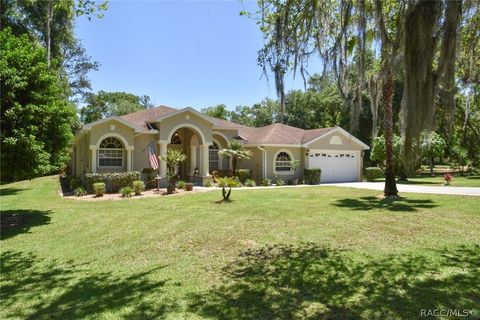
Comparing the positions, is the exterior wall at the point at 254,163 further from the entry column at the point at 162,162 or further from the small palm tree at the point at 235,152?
the entry column at the point at 162,162

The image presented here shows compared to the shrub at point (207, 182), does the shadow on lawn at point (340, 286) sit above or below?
below

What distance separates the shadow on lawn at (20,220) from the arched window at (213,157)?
1314 cm

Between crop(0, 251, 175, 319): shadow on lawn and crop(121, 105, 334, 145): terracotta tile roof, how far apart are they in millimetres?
15698

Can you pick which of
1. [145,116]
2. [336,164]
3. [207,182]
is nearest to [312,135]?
[336,164]

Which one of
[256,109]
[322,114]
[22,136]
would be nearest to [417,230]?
[22,136]

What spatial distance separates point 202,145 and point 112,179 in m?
6.13

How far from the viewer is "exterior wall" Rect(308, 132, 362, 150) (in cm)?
2569

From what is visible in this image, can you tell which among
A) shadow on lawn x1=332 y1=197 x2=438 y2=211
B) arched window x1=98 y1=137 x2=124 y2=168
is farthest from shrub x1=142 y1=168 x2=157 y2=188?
shadow on lawn x1=332 y1=197 x2=438 y2=211

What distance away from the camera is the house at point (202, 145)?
2023 cm

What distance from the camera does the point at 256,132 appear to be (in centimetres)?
2831

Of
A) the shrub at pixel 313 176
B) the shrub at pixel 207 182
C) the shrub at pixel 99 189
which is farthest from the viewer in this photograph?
the shrub at pixel 313 176

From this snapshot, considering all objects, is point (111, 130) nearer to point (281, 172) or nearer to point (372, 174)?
point (281, 172)

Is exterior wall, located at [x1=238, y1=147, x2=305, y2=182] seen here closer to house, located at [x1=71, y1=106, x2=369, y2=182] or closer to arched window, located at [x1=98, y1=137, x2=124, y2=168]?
house, located at [x1=71, y1=106, x2=369, y2=182]

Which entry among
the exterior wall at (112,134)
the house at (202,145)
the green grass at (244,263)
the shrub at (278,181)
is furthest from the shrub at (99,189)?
the shrub at (278,181)
